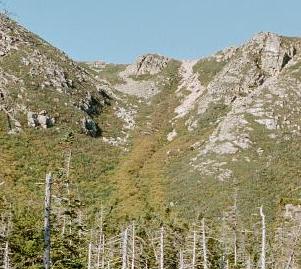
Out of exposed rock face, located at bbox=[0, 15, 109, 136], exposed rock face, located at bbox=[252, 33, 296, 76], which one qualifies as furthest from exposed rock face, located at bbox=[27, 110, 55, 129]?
exposed rock face, located at bbox=[252, 33, 296, 76]

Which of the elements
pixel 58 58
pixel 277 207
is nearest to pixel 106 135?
pixel 58 58

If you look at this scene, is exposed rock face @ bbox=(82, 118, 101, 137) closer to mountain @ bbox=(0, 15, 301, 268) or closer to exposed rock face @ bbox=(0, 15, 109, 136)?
mountain @ bbox=(0, 15, 301, 268)

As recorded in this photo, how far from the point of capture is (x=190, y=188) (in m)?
118

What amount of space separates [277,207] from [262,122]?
39.1 m

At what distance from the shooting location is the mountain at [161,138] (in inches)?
4267

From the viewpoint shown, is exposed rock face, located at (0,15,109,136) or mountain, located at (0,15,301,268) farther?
exposed rock face, located at (0,15,109,136)

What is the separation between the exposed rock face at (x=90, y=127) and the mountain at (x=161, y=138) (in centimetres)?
34

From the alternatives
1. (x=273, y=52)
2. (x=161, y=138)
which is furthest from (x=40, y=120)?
(x=273, y=52)

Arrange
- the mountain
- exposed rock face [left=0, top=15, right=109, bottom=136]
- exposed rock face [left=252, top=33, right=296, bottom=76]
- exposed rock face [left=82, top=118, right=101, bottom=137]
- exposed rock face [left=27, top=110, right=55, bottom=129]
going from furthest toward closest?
exposed rock face [left=252, top=33, right=296, bottom=76], exposed rock face [left=82, top=118, right=101, bottom=137], exposed rock face [left=0, top=15, right=109, bottom=136], exposed rock face [left=27, top=110, right=55, bottom=129], the mountain

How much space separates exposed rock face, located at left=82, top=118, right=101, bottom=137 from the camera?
152m

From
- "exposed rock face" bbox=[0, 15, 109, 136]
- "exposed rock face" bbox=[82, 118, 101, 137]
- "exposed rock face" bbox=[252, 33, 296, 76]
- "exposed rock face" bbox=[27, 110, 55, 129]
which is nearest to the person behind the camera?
"exposed rock face" bbox=[27, 110, 55, 129]

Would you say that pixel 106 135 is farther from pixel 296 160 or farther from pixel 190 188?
pixel 296 160

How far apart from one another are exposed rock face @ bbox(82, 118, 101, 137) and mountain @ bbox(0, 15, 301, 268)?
337mm

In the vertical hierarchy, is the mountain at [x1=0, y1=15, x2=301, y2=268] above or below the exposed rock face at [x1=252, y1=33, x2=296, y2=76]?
below
